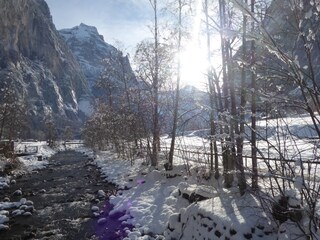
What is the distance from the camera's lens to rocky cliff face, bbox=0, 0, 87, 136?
14185 centimetres

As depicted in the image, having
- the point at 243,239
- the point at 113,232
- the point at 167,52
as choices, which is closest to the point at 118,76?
the point at 167,52

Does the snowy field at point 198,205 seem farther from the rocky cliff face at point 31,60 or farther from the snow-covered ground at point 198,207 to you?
the rocky cliff face at point 31,60

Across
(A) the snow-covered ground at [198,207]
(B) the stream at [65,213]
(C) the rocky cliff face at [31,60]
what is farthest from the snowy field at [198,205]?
(C) the rocky cliff face at [31,60]

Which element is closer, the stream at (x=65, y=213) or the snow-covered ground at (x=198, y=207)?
the snow-covered ground at (x=198, y=207)

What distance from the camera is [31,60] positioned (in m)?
174

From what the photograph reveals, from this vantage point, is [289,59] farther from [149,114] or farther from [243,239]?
[149,114]

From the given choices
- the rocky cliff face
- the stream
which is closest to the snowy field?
the stream

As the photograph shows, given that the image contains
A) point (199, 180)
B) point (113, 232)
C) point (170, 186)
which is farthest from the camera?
point (170, 186)

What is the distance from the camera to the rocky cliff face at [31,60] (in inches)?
5585

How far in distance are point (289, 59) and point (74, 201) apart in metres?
16.2

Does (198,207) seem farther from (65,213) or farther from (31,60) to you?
(31,60)

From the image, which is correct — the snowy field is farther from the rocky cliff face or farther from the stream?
the rocky cliff face

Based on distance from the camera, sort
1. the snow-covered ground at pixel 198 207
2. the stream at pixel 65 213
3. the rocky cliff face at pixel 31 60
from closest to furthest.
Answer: the snow-covered ground at pixel 198 207 < the stream at pixel 65 213 < the rocky cliff face at pixel 31 60

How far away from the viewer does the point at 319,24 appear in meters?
2.48
